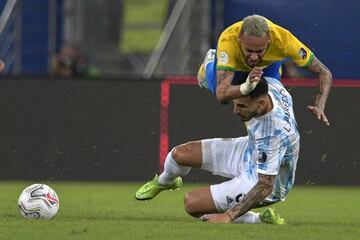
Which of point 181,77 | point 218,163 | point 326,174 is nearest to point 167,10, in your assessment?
point 181,77

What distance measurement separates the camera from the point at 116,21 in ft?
68.8

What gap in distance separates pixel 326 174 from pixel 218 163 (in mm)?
5692

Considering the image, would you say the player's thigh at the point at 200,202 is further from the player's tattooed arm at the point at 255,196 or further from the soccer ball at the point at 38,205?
the soccer ball at the point at 38,205

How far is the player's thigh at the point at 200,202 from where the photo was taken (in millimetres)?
11000

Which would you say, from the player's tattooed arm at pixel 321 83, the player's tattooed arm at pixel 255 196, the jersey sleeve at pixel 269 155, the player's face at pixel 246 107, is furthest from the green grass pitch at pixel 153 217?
the player's tattooed arm at pixel 321 83

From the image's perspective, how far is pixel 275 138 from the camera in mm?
10648

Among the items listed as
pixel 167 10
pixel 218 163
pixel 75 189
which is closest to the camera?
pixel 218 163

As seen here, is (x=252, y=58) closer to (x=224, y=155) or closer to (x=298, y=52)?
(x=298, y=52)

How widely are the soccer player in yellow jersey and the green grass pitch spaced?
3.38 ft

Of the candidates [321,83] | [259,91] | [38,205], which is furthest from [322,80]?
[38,205]

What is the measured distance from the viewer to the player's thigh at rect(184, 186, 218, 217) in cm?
1100

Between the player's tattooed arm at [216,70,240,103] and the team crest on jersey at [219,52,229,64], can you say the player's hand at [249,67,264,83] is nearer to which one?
the player's tattooed arm at [216,70,240,103]

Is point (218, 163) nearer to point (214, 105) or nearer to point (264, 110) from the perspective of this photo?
point (264, 110)

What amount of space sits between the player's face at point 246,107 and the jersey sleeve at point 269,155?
0.22 metres
